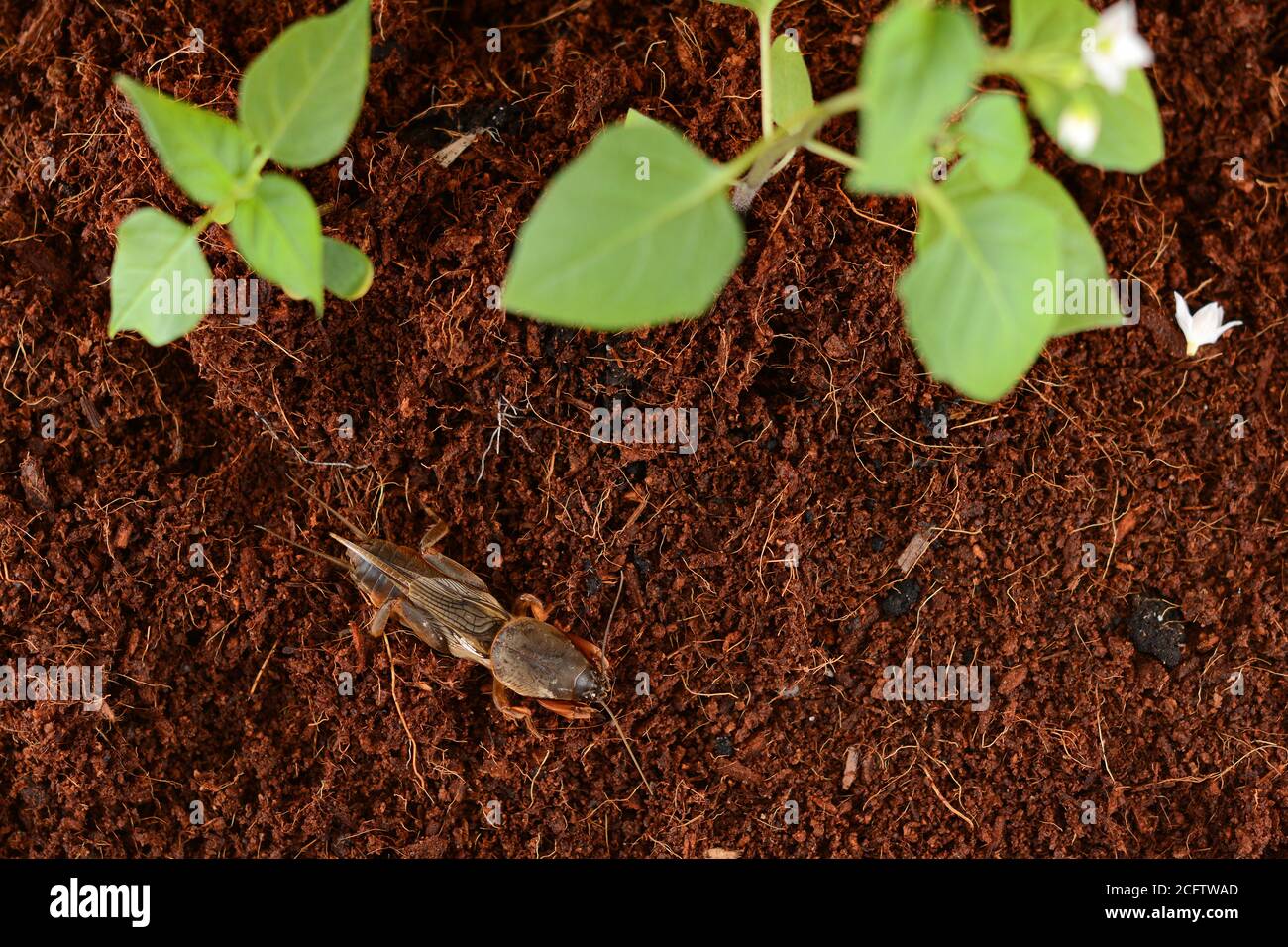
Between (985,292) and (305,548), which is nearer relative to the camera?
(985,292)

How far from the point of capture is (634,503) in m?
1.62

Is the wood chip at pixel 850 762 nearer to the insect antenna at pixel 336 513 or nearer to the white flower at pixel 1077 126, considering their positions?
the insect antenna at pixel 336 513

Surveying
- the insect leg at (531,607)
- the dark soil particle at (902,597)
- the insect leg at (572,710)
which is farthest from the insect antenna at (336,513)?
the dark soil particle at (902,597)

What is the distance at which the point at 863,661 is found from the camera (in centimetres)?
164

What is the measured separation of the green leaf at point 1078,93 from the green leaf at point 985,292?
108mm

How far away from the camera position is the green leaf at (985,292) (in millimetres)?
1058

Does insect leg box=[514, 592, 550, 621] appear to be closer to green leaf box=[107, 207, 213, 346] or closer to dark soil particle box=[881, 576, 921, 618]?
dark soil particle box=[881, 576, 921, 618]

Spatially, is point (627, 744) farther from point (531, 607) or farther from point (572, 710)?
point (531, 607)

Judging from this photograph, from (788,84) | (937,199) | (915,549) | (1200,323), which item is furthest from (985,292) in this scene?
(1200,323)

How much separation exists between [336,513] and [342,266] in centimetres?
46

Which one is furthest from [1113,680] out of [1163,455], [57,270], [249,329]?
[57,270]

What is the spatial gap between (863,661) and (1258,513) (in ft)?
2.29
